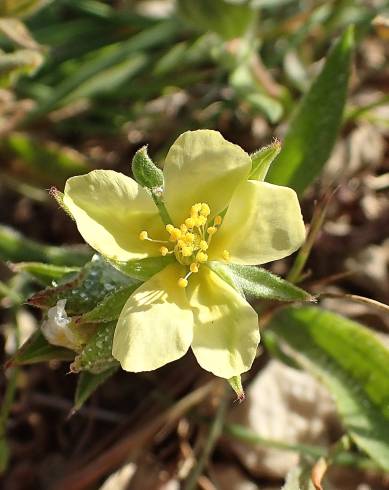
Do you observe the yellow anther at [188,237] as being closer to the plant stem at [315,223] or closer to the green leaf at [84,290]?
the green leaf at [84,290]

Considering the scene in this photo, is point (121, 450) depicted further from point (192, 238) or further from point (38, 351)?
point (192, 238)

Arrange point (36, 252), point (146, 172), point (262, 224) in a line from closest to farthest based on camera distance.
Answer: point (262, 224), point (146, 172), point (36, 252)

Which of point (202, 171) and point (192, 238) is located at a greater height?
point (202, 171)

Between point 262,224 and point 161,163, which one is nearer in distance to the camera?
point 262,224

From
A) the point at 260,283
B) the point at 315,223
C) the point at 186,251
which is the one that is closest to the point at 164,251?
the point at 186,251

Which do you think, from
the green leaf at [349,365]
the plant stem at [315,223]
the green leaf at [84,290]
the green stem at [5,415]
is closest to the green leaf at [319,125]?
the plant stem at [315,223]

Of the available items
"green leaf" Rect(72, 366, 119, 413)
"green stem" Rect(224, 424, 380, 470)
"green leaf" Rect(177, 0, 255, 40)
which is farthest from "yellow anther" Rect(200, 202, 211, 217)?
"green leaf" Rect(177, 0, 255, 40)

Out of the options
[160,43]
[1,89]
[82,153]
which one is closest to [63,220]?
[82,153]

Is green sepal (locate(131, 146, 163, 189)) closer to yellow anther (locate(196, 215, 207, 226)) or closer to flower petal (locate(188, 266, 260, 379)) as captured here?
yellow anther (locate(196, 215, 207, 226))
